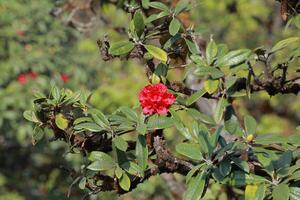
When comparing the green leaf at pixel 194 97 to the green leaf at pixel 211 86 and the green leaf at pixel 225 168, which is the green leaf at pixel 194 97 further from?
the green leaf at pixel 225 168

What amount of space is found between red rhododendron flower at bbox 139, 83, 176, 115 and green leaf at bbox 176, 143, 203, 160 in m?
0.09

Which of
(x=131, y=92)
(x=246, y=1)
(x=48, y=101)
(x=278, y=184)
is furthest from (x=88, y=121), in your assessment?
(x=246, y=1)

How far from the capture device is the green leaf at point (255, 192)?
1.27 meters

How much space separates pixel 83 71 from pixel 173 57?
282 cm

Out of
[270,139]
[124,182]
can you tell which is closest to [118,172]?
[124,182]

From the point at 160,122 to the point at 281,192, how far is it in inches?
12.1

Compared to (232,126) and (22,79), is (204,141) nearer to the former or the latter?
(232,126)

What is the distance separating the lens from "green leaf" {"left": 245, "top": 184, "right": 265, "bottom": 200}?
1271 millimetres

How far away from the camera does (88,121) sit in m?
1.43

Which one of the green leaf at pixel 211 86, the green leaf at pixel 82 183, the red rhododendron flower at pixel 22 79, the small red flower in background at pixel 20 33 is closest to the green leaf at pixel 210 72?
the green leaf at pixel 211 86

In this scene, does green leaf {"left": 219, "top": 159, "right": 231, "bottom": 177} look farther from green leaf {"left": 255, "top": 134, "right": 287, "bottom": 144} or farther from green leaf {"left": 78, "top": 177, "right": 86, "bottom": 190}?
green leaf {"left": 78, "top": 177, "right": 86, "bottom": 190}

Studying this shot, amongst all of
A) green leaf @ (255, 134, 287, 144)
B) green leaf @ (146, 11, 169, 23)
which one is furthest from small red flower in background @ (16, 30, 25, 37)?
green leaf @ (255, 134, 287, 144)

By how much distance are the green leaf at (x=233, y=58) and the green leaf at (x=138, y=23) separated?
0.66 ft

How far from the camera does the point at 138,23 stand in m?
1.47
